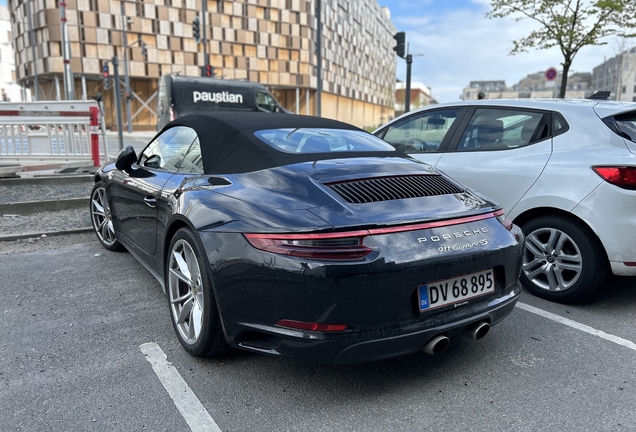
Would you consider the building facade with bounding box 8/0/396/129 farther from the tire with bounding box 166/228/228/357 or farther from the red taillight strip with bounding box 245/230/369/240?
the red taillight strip with bounding box 245/230/369/240

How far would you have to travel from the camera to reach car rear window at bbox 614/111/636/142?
11.4ft

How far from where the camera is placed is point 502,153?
4039mm

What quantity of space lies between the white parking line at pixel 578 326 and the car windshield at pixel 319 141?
1.59 meters

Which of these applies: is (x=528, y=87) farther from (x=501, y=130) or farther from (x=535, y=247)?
(x=535, y=247)

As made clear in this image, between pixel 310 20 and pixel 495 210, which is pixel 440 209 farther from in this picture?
pixel 310 20

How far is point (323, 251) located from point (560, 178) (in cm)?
237

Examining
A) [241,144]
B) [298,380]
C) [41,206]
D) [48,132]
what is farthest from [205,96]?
[298,380]

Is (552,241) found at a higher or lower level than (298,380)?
higher

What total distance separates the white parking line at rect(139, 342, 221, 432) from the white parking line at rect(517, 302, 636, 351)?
2.47m

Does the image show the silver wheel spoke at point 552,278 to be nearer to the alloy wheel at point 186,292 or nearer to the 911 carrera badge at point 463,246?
the 911 carrera badge at point 463,246

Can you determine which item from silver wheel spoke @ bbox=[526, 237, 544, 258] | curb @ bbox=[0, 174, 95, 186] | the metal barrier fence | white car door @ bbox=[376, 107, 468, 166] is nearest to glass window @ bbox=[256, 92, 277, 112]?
the metal barrier fence

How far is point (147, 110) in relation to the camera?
40.8m

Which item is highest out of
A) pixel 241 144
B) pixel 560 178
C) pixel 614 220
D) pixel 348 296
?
pixel 241 144

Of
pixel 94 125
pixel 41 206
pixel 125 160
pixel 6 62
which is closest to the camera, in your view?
pixel 125 160
